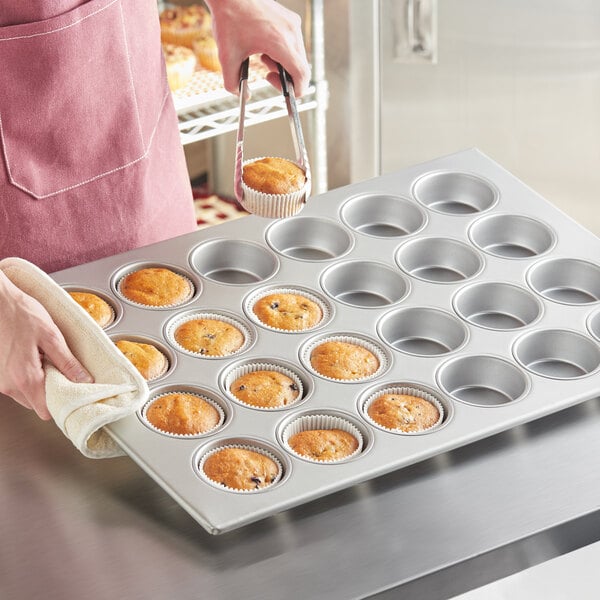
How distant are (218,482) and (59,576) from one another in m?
0.25

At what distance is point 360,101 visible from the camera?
3793 millimetres

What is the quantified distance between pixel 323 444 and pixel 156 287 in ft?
1.52

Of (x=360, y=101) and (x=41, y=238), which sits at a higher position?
(x=41, y=238)

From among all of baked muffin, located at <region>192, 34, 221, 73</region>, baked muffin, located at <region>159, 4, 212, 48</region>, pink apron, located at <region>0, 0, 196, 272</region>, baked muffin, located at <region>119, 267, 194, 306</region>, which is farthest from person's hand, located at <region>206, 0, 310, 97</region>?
baked muffin, located at <region>159, 4, 212, 48</region>

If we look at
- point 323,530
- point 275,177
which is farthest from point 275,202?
point 323,530

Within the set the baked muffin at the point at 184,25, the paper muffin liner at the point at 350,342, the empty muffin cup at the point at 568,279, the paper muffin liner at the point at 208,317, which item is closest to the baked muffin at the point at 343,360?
the paper muffin liner at the point at 350,342

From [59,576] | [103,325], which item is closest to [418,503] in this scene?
[59,576]

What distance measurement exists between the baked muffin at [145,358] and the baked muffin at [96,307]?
0.07 metres

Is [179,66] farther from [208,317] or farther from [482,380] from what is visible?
[482,380]

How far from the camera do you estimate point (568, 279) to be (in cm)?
201

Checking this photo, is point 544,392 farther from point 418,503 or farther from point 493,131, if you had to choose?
point 493,131

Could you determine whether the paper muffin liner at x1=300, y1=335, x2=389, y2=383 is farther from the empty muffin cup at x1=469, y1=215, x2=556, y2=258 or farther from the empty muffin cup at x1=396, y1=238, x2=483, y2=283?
the empty muffin cup at x1=469, y1=215, x2=556, y2=258

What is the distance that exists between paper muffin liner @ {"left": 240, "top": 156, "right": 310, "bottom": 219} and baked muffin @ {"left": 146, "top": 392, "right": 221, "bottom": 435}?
1.33 ft

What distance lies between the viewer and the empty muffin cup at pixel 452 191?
87.4 inches
